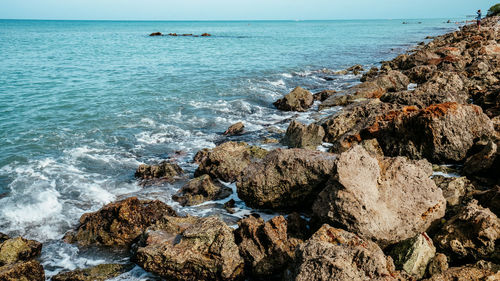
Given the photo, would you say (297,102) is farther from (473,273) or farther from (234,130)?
(473,273)

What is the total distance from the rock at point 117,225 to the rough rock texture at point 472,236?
611 centimetres

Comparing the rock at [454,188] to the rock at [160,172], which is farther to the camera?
the rock at [160,172]

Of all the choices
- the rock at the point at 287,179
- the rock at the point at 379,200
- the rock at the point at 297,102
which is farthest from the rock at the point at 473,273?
the rock at the point at 297,102

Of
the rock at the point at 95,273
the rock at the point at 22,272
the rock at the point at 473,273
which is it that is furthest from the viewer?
the rock at the point at 95,273

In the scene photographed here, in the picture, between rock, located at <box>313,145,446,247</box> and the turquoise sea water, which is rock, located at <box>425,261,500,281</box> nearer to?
rock, located at <box>313,145,446,247</box>

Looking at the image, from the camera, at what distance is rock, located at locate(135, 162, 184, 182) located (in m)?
11.0

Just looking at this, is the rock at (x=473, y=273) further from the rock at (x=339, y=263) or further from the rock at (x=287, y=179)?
the rock at (x=287, y=179)

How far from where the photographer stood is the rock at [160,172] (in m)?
11.0

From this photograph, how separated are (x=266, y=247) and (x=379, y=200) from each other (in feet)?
7.48

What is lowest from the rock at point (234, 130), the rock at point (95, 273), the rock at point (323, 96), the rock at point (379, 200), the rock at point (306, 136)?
the rock at point (95, 273)

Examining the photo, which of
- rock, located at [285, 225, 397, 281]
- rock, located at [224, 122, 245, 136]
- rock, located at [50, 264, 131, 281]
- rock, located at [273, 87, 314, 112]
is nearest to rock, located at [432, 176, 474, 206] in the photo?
rock, located at [285, 225, 397, 281]

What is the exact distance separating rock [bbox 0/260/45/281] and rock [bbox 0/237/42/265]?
2.36ft

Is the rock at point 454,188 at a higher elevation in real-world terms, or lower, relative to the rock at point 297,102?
higher

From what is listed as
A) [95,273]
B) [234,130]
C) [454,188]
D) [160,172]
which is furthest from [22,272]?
[234,130]
